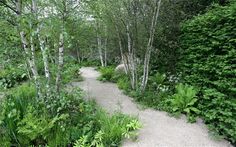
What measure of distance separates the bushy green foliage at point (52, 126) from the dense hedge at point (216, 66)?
2.01 m

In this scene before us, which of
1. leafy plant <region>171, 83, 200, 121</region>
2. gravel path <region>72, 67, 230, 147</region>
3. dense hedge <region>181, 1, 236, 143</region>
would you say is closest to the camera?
gravel path <region>72, 67, 230, 147</region>

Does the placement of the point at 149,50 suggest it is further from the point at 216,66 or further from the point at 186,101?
the point at 216,66

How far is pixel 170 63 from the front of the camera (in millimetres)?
9398

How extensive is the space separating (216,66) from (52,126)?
434cm

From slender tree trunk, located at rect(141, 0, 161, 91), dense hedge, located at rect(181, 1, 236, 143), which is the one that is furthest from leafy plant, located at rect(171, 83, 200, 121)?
slender tree trunk, located at rect(141, 0, 161, 91)

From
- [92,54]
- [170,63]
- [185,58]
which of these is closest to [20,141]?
[185,58]

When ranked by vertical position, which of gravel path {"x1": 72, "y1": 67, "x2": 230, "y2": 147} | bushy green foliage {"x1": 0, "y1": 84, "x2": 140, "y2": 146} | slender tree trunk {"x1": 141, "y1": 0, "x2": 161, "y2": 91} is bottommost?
gravel path {"x1": 72, "y1": 67, "x2": 230, "y2": 147}

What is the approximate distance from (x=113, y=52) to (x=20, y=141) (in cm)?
1426

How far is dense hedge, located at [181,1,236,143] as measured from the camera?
561 cm

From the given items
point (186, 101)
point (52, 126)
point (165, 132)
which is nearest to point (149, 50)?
point (186, 101)

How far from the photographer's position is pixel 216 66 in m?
6.13

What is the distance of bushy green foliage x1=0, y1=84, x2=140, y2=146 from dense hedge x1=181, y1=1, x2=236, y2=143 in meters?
2.01

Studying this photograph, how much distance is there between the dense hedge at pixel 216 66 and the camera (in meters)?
5.61

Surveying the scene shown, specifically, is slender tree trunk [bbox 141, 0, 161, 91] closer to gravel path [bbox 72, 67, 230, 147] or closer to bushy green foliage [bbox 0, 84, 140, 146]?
gravel path [bbox 72, 67, 230, 147]
